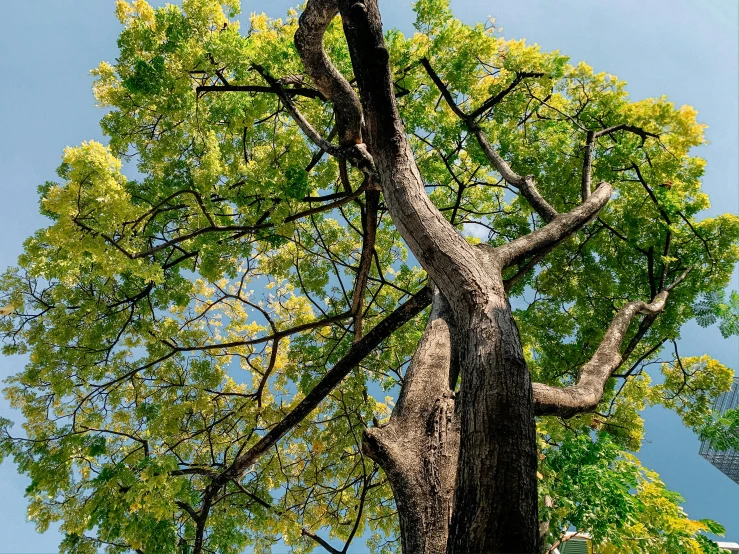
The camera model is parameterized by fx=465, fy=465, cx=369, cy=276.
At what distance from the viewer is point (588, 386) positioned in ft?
13.9

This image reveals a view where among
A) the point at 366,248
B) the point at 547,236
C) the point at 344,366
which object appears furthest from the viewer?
the point at 366,248

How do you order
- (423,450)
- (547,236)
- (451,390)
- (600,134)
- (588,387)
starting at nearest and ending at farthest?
(423,450), (451,390), (588,387), (547,236), (600,134)

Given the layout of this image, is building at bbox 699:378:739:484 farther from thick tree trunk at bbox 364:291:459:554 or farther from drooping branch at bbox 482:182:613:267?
thick tree trunk at bbox 364:291:459:554

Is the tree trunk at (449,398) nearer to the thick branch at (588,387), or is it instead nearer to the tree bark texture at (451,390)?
the tree bark texture at (451,390)

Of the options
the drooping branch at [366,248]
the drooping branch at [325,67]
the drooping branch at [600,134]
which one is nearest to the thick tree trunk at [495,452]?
the drooping branch at [325,67]

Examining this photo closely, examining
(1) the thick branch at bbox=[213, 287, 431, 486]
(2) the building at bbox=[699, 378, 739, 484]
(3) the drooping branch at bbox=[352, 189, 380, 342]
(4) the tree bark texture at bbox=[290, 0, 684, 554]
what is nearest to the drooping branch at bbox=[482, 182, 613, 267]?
(4) the tree bark texture at bbox=[290, 0, 684, 554]

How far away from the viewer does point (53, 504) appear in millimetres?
6578

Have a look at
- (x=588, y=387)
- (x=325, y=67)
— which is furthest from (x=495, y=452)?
(x=325, y=67)

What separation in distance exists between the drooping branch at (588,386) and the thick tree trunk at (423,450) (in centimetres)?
87

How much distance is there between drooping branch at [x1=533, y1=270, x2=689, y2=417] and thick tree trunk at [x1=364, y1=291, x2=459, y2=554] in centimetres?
87

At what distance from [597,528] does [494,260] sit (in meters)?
3.15

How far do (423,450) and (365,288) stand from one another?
470 cm

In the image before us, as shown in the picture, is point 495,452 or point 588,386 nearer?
point 495,452

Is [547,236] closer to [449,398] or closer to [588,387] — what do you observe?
[588,387]
